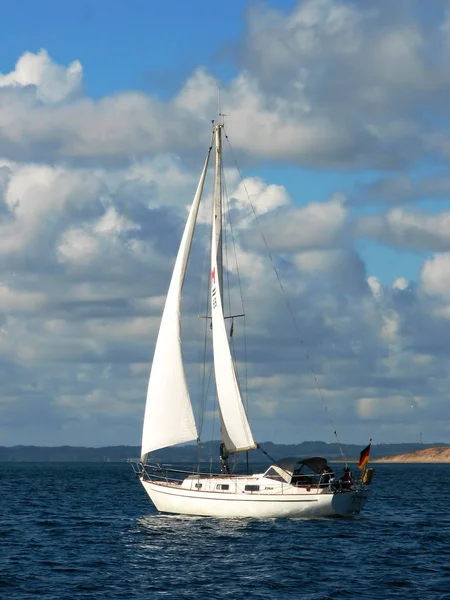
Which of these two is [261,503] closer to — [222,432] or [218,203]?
[222,432]

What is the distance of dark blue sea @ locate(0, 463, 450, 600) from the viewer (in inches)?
1603

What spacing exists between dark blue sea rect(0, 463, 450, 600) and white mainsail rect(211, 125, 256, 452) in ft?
15.5

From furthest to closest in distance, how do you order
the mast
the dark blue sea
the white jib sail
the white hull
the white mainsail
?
the white jib sail, the white mainsail, the mast, the white hull, the dark blue sea

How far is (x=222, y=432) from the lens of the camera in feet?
199

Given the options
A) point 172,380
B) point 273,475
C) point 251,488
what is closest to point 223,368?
point 172,380

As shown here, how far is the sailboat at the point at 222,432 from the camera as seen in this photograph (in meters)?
59.0

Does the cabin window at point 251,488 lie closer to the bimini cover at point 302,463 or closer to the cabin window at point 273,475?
the cabin window at point 273,475

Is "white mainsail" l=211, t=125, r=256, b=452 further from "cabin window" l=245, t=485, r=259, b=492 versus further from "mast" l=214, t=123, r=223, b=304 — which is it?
"cabin window" l=245, t=485, r=259, b=492

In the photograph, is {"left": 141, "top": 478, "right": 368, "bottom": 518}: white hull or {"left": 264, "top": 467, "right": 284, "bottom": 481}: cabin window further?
{"left": 264, "top": 467, "right": 284, "bottom": 481}: cabin window

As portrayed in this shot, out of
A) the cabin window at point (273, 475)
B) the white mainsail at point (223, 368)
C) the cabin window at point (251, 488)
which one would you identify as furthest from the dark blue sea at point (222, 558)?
the white mainsail at point (223, 368)

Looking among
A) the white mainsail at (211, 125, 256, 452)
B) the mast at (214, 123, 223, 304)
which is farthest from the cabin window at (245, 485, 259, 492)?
the mast at (214, 123, 223, 304)

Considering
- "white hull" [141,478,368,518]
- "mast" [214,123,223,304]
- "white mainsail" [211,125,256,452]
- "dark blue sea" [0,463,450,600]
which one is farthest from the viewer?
"white mainsail" [211,125,256,452]

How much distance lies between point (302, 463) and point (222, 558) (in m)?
13.3

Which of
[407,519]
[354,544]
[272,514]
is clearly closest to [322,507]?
[272,514]
